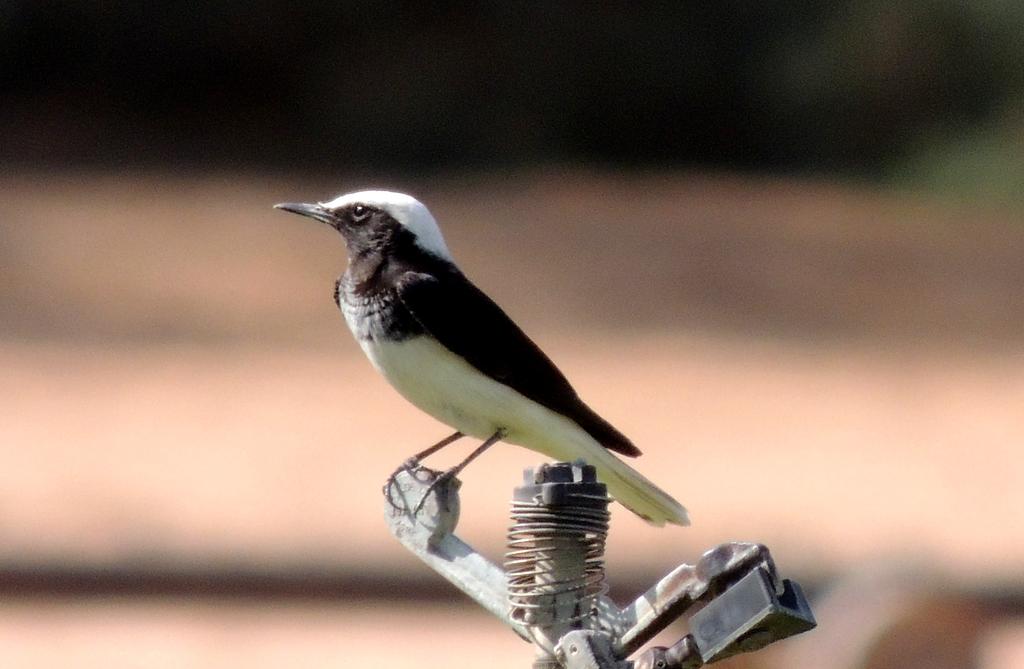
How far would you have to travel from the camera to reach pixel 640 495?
3.91 meters

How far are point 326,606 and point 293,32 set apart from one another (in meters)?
16.5

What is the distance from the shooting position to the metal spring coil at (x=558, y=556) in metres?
2.79

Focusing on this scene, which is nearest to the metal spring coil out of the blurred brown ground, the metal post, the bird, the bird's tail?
the metal post

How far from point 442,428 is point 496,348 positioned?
10.3 meters

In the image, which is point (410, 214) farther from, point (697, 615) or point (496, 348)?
point (697, 615)

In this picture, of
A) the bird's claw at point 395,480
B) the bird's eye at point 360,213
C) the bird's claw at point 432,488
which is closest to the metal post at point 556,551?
the bird's claw at point 432,488

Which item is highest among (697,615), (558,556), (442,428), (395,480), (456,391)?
(442,428)

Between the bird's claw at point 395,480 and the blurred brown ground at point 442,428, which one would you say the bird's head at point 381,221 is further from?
the blurred brown ground at point 442,428

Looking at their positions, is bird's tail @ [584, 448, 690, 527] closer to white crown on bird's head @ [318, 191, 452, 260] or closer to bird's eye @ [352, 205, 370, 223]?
white crown on bird's head @ [318, 191, 452, 260]

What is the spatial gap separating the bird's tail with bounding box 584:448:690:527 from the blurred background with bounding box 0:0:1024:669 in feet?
2.80

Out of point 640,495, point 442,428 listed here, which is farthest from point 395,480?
point 442,428

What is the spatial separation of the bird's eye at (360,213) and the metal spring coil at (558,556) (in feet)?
6.37

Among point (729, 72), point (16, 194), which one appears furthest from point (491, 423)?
point (729, 72)

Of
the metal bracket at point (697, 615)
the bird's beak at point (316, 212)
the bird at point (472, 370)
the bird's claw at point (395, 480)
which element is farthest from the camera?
the bird's beak at point (316, 212)
